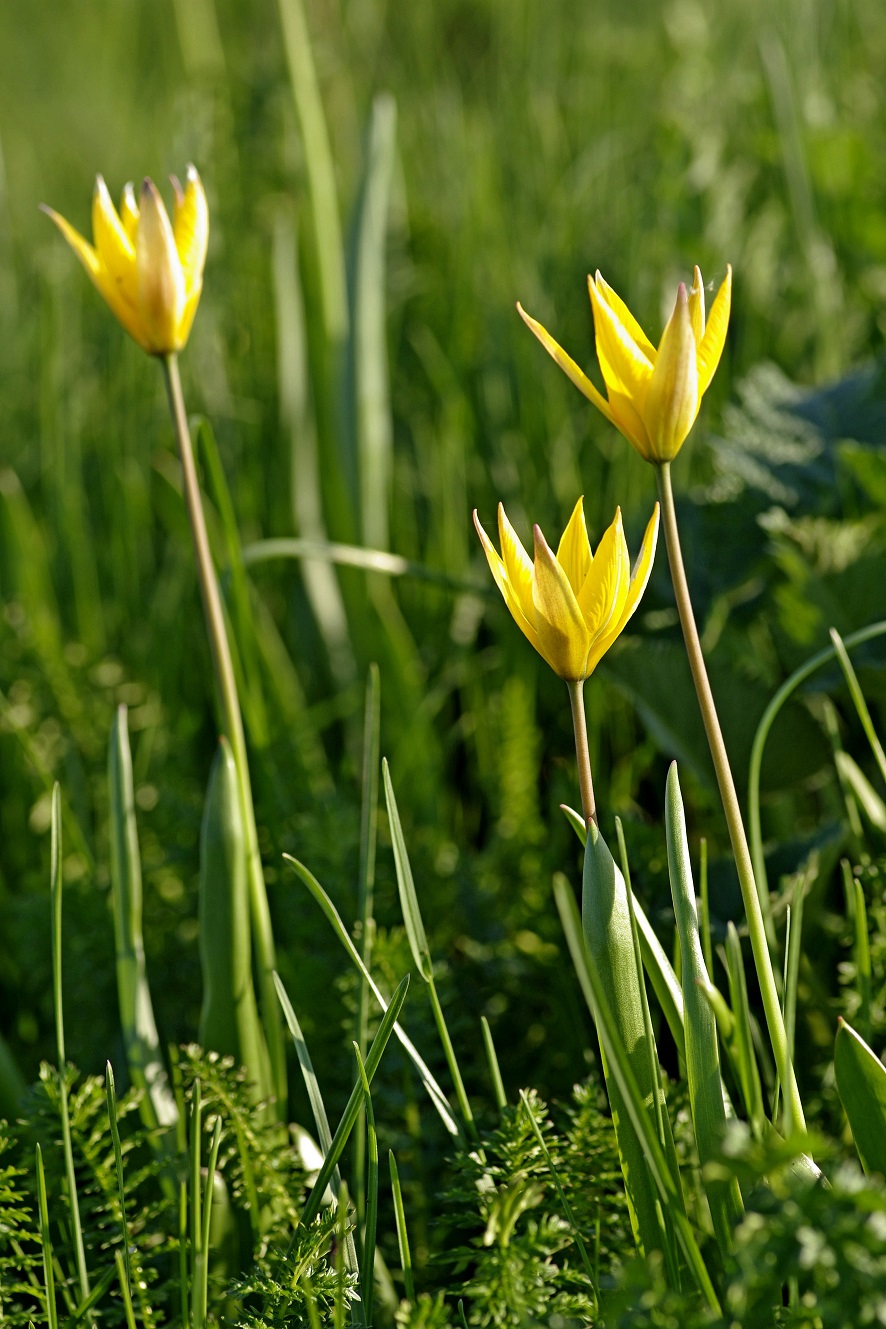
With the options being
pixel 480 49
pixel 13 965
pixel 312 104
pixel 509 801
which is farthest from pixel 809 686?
pixel 480 49

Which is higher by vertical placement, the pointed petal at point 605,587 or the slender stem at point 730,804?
the pointed petal at point 605,587

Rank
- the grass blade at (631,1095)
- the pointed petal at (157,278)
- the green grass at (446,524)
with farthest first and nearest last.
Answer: the green grass at (446,524) → the pointed petal at (157,278) → the grass blade at (631,1095)

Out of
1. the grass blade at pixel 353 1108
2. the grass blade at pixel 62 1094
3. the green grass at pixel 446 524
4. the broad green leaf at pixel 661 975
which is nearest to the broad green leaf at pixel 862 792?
the green grass at pixel 446 524

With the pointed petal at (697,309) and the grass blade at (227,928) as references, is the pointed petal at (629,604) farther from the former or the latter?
the grass blade at (227,928)

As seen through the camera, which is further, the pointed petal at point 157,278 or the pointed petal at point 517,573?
the pointed petal at point 157,278

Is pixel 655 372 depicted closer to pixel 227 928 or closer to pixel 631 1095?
pixel 631 1095

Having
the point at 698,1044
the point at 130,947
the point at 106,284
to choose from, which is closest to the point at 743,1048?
the point at 698,1044

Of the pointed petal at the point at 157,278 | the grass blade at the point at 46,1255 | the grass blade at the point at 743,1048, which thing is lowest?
the grass blade at the point at 46,1255

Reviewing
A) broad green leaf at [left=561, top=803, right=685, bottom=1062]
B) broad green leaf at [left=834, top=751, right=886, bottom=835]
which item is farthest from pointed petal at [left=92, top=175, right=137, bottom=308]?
broad green leaf at [left=834, top=751, right=886, bottom=835]
